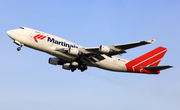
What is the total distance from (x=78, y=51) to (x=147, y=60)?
13.6 meters

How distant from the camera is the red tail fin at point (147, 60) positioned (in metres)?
39.6

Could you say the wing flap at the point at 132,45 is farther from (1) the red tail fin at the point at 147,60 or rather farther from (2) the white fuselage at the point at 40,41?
(1) the red tail fin at the point at 147,60

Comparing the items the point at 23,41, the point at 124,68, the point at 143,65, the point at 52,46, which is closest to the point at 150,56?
the point at 143,65

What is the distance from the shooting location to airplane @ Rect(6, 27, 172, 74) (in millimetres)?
32156

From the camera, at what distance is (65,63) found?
40.7 m

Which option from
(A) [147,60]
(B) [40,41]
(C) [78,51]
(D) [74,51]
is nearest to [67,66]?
(C) [78,51]

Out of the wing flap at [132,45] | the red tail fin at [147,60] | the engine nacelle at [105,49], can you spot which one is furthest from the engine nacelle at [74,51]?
the red tail fin at [147,60]

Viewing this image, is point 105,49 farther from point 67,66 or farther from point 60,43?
point 67,66

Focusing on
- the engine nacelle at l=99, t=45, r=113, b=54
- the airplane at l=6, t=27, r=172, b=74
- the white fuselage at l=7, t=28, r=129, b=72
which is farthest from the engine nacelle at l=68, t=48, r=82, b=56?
the engine nacelle at l=99, t=45, r=113, b=54

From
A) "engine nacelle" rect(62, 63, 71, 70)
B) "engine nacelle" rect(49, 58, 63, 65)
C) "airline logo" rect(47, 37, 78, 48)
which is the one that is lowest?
"engine nacelle" rect(62, 63, 71, 70)

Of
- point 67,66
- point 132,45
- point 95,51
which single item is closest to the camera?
point 132,45

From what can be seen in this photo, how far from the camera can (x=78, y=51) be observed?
33.7 meters

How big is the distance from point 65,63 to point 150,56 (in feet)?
48.0

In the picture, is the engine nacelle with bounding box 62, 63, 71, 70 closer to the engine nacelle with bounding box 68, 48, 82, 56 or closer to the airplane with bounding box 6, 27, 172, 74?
the airplane with bounding box 6, 27, 172, 74
